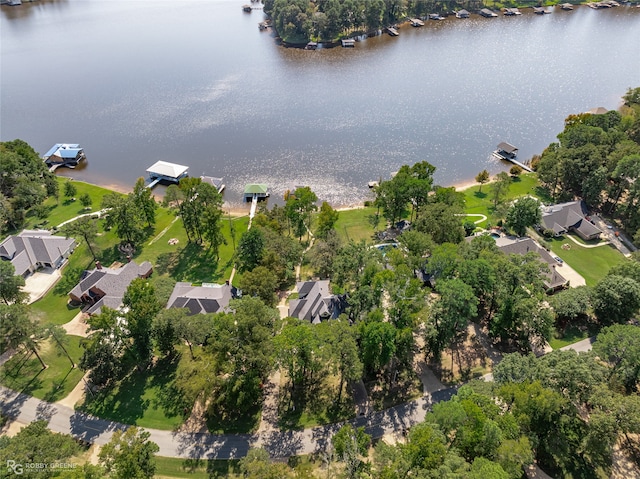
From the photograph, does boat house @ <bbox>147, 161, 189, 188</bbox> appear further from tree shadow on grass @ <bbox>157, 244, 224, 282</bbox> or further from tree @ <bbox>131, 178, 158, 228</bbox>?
tree shadow on grass @ <bbox>157, 244, 224, 282</bbox>

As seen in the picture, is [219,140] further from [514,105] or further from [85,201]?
[514,105]

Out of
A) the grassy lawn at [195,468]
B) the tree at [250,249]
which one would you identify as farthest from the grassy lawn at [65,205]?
the grassy lawn at [195,468]

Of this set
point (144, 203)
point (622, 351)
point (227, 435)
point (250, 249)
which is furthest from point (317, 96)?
point (622, 351)

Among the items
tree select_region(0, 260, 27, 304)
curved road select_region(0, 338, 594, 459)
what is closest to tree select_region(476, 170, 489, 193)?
curved road select_region(0, 338, 594, 459)

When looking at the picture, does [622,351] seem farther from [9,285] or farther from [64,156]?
[64,156]

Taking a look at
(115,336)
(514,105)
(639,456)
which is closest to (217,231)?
(115,336)

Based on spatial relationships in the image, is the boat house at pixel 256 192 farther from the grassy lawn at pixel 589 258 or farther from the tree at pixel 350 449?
the tree at pixel 350 449
